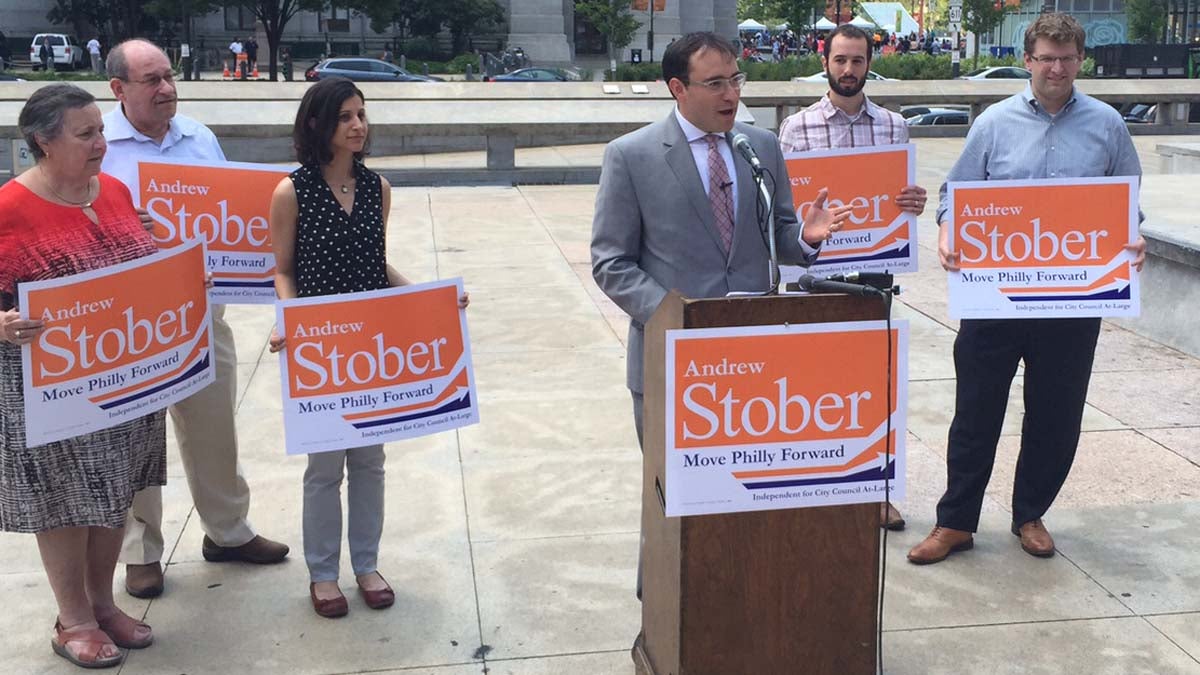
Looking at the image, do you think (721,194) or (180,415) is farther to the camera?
(180,415)

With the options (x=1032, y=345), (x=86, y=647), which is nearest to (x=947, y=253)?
(x=1032, y=345)

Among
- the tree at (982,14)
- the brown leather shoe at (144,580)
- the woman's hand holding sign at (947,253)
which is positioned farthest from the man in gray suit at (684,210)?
the tree at (982,14)

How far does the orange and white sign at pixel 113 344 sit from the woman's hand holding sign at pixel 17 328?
0.03 metres

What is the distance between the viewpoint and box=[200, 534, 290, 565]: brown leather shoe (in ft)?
17.0

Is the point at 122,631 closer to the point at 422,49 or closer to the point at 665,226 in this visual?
the point at 665,226

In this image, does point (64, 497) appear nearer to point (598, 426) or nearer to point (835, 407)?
point (835, 407)

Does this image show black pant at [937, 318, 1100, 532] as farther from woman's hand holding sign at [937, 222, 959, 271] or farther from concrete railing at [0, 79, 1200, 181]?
concrete railing at [0, 79, 1200, 181]

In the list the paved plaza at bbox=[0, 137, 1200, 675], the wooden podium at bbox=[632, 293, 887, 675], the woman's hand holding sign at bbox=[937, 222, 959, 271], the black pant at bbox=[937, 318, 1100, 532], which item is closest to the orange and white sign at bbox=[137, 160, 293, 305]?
the paved plaza at bbox=[0, 137, 1200, 675]

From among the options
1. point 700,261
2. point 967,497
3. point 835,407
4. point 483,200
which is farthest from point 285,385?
point 483,200

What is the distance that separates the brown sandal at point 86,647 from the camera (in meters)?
4.29

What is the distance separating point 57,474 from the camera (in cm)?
418

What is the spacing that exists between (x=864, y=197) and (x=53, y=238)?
3.26 metres

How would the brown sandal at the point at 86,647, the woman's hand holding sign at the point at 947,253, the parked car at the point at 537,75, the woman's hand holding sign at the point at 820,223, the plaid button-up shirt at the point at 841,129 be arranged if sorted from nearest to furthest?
the woman's hand holding sign at the point at 820,223, the brown sandal at the point at 86,647, the woman's hand holding sign at the point at 947,253, the plaid button-up shirt at the point at 841,129, the parked car at the point at 537,75

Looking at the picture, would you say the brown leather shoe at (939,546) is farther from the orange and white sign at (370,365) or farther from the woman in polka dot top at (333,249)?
the woman in polka dot top at (333,249)
